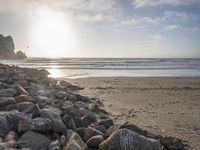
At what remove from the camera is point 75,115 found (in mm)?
7176

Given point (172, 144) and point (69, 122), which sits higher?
point (69, 122)

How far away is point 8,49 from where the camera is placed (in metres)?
108

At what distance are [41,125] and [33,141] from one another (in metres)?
0.54

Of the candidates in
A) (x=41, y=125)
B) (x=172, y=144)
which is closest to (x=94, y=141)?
(x=41, y=125)

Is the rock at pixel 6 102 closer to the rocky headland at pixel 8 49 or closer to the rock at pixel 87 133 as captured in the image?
the rock at pixel 87 133

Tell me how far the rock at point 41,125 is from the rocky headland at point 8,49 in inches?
4095

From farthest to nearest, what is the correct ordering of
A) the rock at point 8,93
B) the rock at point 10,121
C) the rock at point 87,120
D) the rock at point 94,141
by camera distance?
the rock at point 8,93
the rock at point 87,120
the rock at point 10,121
the rock at point 94,141

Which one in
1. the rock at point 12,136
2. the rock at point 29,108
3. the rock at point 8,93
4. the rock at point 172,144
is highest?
the rock at point 8,93

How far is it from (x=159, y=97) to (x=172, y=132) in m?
6.13

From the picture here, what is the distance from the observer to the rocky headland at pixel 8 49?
105812mm

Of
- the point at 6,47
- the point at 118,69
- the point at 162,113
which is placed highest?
the point at 6,47

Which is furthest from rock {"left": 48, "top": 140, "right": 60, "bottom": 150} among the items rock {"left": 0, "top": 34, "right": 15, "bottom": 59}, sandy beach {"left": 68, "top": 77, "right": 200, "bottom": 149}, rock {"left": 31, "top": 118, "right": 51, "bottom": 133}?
rock {"left": 0, "top": 34, "right": 15, "bottom": 59}

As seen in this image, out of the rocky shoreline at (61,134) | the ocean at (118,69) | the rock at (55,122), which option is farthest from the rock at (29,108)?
the ocean at (118,69)

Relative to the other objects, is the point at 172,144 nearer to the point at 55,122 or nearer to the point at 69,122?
the point at 69,122
